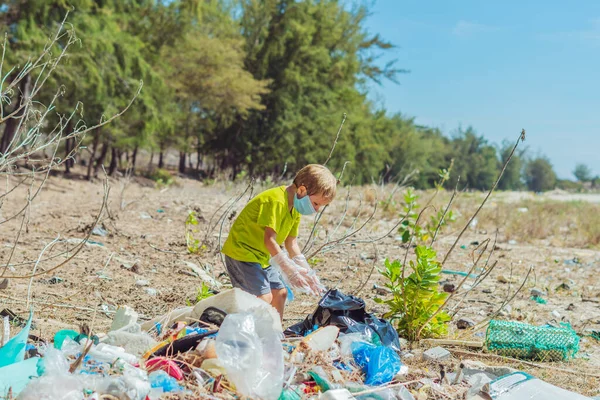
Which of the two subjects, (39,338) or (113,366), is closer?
(113,366)

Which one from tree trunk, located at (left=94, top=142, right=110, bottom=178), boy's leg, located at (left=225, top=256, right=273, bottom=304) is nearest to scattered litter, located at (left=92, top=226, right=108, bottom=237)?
boy's leg, located at (left=225, top=256, right=273, bottom=304)

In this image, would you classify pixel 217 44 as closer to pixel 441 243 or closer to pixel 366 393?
pixel 441 243

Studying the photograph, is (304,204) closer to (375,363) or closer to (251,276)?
(251,276)

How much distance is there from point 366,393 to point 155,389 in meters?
0.88

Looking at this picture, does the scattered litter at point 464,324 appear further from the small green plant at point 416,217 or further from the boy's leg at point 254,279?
the boy's leg at point 254,279

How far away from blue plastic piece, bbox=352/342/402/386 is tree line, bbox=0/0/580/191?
13763 millimetres

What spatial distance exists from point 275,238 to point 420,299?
3.25 ft

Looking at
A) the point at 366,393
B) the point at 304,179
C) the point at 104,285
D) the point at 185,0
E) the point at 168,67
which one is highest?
the point at 185,0

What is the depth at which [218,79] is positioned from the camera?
24250 millimetres

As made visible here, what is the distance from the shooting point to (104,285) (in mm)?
4656

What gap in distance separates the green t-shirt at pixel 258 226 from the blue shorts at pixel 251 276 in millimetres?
35

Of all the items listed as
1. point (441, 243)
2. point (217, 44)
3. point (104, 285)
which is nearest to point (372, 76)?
point (217, 44)

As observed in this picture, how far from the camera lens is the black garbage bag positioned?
11.1 feet

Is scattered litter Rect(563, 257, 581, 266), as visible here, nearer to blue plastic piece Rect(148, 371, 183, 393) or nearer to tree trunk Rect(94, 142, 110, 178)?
blue plastic piece Rect(148, 371, 183, 393)
